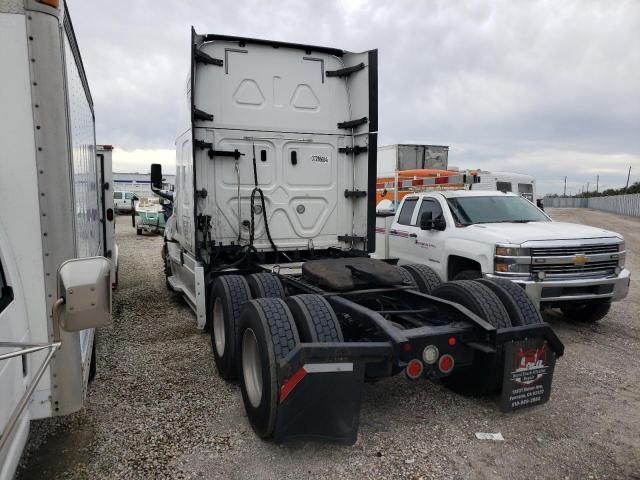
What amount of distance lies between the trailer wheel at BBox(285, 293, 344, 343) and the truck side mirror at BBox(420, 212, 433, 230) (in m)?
3.64

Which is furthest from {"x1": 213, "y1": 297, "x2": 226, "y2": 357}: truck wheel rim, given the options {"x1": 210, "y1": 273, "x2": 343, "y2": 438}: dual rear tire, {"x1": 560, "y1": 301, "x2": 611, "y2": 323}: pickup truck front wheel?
{"x1": 560, "y1": 301, "x2": 611, "y2": 323}: pickup truck front wheel

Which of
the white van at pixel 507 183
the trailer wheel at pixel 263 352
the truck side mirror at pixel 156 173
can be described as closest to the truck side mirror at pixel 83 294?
the trailer wheel at pixel 263 352

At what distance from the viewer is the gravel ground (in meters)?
3.12

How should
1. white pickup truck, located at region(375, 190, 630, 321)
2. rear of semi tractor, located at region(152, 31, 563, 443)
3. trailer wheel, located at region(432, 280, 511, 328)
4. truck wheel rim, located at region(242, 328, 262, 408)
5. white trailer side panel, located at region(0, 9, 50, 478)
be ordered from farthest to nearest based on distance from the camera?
white pickup truck, located at region(375, 190, 630, 321), trailer wheel, located at region(432, 280, 511, 328), truck wheel rim, located at region(242, 328, 262, 408), rear of semi tractor, located at region(152, 31, 563, 443), white trailer side panel, located at region(0, 9, 50, 478)

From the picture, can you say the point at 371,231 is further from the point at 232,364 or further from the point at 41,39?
the point at 41,39

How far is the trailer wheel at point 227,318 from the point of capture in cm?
446

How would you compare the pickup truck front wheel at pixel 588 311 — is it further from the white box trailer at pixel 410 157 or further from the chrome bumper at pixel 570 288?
the white box trailer at pixel 410 157

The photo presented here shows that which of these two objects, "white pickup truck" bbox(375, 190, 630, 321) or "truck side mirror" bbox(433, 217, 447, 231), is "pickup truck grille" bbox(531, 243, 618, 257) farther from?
"truck side mirror" bbox(433, 217, 447, 231)

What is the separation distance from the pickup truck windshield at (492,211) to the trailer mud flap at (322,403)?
13.8 feet

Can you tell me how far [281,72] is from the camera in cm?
617

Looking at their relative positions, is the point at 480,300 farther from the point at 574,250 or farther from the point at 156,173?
the point at 156,173

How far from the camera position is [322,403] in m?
3.06

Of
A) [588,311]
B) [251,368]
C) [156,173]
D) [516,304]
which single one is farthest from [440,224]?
[156,173]

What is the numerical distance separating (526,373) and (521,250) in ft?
7.96
